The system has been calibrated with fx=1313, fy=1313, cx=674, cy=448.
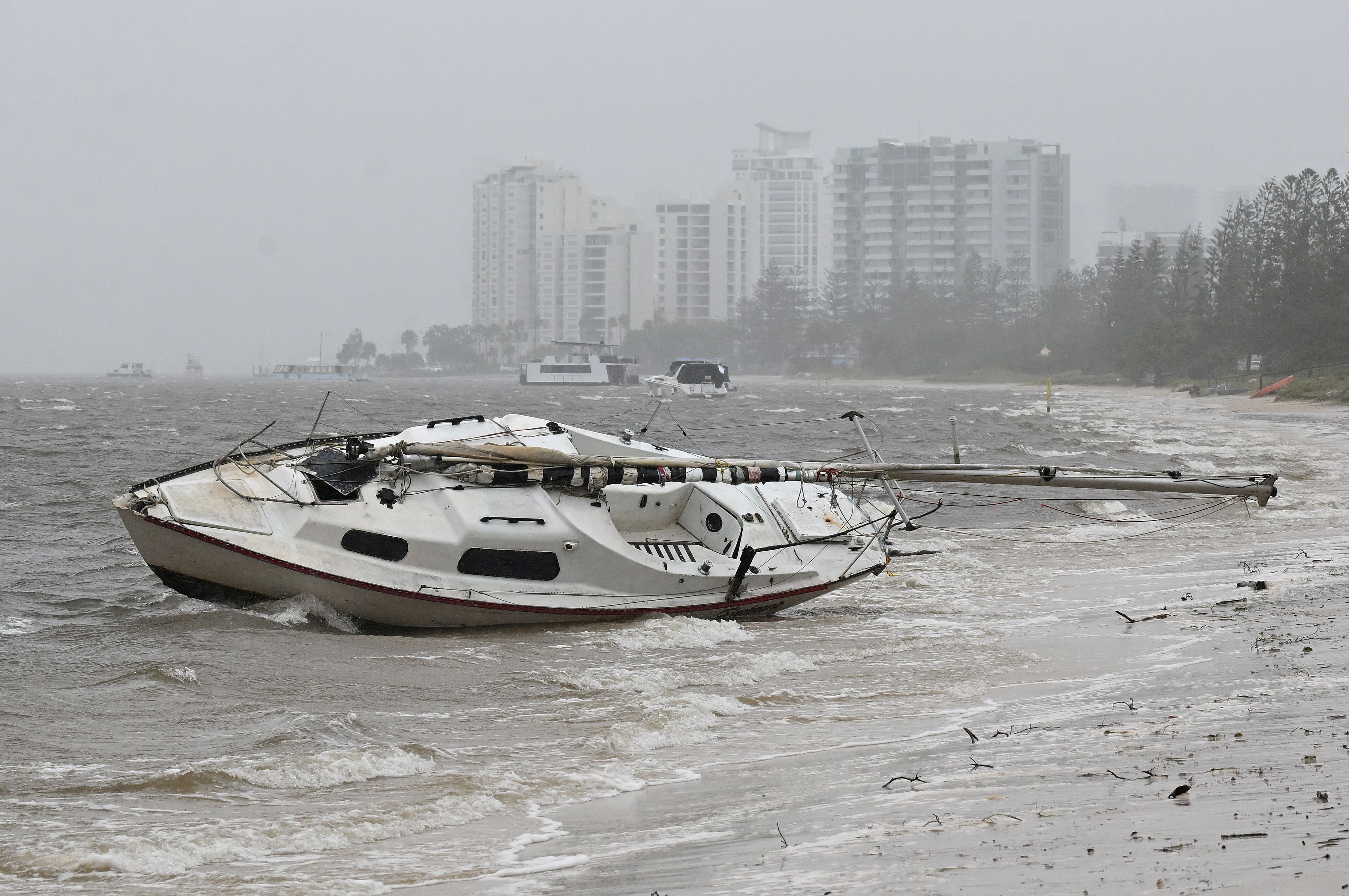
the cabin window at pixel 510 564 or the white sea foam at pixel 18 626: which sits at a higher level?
the cabin window at pixel 510 564

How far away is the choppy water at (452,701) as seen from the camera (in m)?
8.62

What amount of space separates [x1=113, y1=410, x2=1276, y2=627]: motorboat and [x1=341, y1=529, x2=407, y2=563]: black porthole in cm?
2

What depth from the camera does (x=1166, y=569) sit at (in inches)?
836

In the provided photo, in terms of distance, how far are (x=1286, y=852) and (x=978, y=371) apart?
16498cm

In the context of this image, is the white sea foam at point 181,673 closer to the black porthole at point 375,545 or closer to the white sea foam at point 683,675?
the black porthole at point 375,545

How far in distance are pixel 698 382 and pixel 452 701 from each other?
96.5 metres

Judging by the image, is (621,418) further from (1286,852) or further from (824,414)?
(1286,852)

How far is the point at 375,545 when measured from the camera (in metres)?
16.4

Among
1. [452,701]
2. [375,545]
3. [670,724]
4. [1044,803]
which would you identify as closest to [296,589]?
[375,545]

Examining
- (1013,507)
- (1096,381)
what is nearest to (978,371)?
(1096,381)

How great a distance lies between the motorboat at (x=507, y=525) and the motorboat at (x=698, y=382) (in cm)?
8819

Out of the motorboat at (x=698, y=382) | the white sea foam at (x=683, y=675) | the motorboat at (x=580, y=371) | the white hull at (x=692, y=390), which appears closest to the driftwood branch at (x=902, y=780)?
the white sea foam at (x=683, y=675)

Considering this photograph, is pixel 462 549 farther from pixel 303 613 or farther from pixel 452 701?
pixel 452 701

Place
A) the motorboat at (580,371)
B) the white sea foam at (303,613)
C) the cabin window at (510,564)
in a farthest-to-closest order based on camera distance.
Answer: the motorboat at (580,371) → the cabin window at (510,564) → the white sea foam at (303,613)
